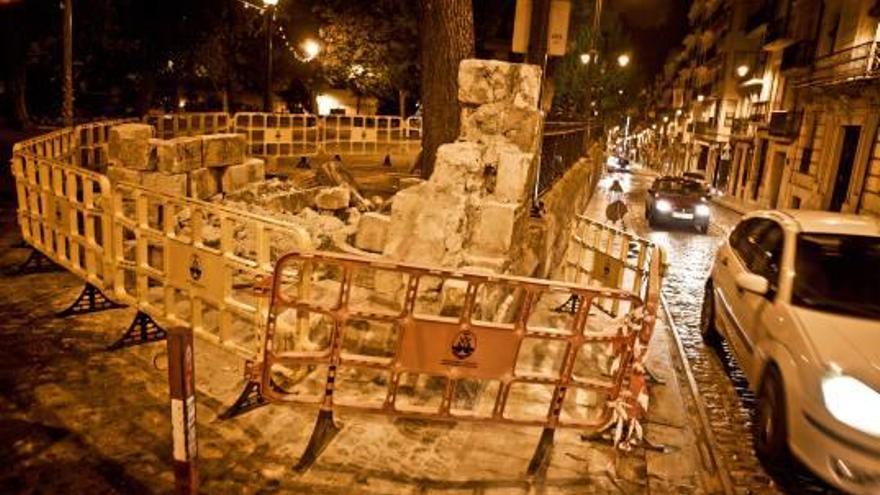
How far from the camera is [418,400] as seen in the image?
5.33 meters

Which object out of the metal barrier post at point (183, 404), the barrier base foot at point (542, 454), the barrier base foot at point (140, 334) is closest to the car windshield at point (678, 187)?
the barrier base foot at point (542, 454)

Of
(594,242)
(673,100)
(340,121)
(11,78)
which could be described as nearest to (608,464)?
(594,242)

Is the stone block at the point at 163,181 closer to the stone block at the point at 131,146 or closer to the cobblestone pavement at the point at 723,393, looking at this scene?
the stone block at the point at 131,146

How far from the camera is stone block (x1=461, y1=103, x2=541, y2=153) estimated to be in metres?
6.62

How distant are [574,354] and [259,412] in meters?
2.42

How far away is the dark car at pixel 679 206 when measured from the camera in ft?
61.6

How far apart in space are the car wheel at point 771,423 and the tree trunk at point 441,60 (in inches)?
238

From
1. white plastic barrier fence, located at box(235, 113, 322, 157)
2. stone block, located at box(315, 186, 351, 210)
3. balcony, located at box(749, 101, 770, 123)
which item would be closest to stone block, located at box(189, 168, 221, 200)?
stone block, located at box(315, 186, 351, 210)

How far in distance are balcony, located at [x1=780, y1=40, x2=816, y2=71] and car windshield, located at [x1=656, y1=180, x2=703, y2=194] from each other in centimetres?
1533

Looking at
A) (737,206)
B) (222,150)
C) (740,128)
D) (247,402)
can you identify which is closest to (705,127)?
(740,128)

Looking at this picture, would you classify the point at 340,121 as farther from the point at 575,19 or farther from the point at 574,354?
the point at 574,354

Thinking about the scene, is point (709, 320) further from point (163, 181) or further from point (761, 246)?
point (163, 181)

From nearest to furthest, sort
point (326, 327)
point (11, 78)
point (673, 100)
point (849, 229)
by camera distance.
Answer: point (326, 327)
point (849, 229)
point (11, 78)
point (673, 100)

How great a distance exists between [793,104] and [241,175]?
100.0ft
